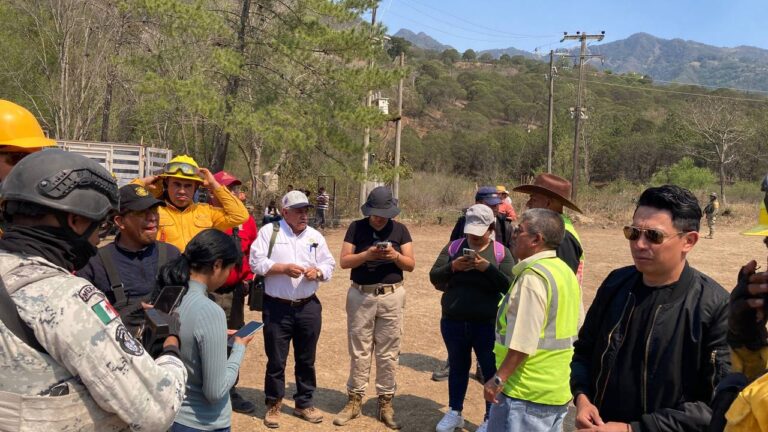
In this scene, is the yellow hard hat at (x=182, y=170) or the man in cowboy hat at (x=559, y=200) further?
the yellow hard hat at (x=182, y=170)

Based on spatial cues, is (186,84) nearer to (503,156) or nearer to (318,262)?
(318,262)

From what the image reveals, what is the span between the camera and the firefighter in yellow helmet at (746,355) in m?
1.45

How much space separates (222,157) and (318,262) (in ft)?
42.9

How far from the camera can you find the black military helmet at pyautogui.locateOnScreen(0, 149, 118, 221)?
1598mm

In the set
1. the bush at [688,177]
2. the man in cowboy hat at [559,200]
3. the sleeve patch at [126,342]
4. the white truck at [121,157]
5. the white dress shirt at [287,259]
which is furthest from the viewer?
the bush at [688,177]

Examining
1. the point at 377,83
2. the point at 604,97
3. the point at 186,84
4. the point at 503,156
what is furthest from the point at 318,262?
the point at 604,97

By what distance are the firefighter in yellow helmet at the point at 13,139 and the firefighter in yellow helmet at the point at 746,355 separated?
10.1 feet

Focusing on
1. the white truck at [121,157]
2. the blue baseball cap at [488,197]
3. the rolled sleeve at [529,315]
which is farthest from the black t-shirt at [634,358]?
the white truck at [121,157]

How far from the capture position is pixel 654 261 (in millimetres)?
2291

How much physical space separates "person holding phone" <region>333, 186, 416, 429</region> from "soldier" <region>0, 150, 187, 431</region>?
11.0 feet

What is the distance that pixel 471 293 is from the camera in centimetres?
467

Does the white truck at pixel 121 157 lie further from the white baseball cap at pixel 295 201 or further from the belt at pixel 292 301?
the belt at pixel 292 301

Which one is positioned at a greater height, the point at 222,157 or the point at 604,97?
the point at 604,97

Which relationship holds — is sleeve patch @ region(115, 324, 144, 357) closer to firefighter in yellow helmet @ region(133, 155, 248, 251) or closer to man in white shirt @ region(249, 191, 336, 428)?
firefighter in yellow helmet @ region(133, 155, 248, 251)
